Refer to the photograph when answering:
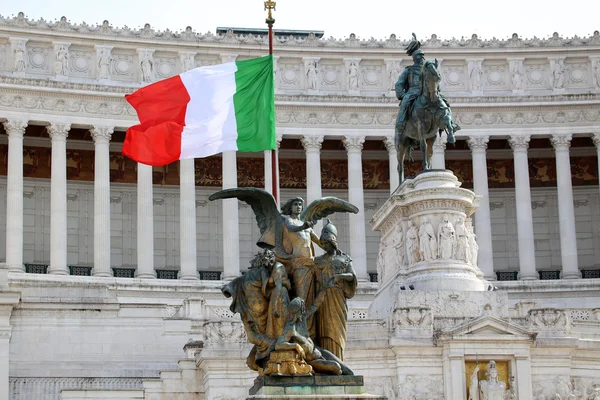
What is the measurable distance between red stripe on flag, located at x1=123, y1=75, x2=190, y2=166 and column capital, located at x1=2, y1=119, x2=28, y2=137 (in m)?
25.7

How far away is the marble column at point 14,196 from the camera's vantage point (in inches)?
2378

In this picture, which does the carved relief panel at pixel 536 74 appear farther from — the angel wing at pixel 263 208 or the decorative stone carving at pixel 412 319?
the angel wing at pixel 263 208

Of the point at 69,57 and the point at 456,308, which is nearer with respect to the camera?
the point at 456,308

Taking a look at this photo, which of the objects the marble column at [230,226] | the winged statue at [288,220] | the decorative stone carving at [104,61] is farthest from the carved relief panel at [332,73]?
the winged statue at [288,220]

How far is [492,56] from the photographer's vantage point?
6850 centimetres

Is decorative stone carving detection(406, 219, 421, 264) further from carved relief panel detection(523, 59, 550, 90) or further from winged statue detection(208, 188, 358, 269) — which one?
carved relief panel detection(523, 59, 550, 90)

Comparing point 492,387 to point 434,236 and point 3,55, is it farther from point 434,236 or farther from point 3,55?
point 3,55

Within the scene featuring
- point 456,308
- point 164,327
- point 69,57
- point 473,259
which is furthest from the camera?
point 69,57

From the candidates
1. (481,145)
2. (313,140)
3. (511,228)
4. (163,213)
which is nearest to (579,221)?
(511,228)

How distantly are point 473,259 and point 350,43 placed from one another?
3006 centimetres

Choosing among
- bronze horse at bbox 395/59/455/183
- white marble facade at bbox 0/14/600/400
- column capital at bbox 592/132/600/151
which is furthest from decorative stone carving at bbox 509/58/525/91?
bronze horse at bbox 395/59/455/183

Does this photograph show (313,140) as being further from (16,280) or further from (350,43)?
(16,280)

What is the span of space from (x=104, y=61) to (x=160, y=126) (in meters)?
28.2

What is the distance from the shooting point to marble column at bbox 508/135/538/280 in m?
65.2
